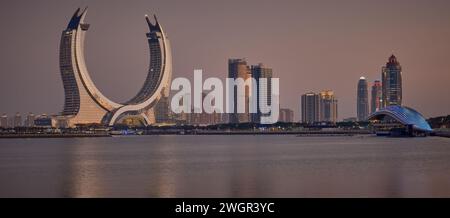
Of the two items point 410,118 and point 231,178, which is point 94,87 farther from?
point 231,178

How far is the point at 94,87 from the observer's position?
11231 cm

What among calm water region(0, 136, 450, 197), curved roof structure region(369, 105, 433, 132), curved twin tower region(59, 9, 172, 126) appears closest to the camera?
calm water region(0, 136, 450, 197)

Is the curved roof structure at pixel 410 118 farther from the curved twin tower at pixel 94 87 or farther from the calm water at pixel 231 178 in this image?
the calm water at pixel 231 178

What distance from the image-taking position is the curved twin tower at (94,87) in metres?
108

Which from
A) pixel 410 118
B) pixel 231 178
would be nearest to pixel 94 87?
pixel 410 118

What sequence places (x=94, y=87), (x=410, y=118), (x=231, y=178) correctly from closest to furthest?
(x=231, y=178), (x=410, y=118), (x=94, y=87)

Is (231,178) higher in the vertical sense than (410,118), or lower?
lower

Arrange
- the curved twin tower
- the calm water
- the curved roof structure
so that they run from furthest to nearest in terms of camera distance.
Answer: the curved twin tower < the curved roof structure < the calm water

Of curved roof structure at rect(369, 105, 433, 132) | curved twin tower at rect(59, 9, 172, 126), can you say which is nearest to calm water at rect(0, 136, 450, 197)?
curved roof structure at rect(369, 105, 433, 132)

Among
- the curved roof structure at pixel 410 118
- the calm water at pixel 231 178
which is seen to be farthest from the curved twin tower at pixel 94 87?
the calm water at pixel 231 178

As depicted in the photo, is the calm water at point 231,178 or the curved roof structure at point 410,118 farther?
the curved roof structure at point 410,118

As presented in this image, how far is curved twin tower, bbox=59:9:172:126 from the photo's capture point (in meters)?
108

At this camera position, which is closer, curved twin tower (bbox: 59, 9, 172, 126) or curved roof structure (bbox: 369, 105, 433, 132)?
curved roof structure (bbox: 369, 105, 433, 132)

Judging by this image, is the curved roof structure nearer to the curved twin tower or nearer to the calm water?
the curved twin tower
